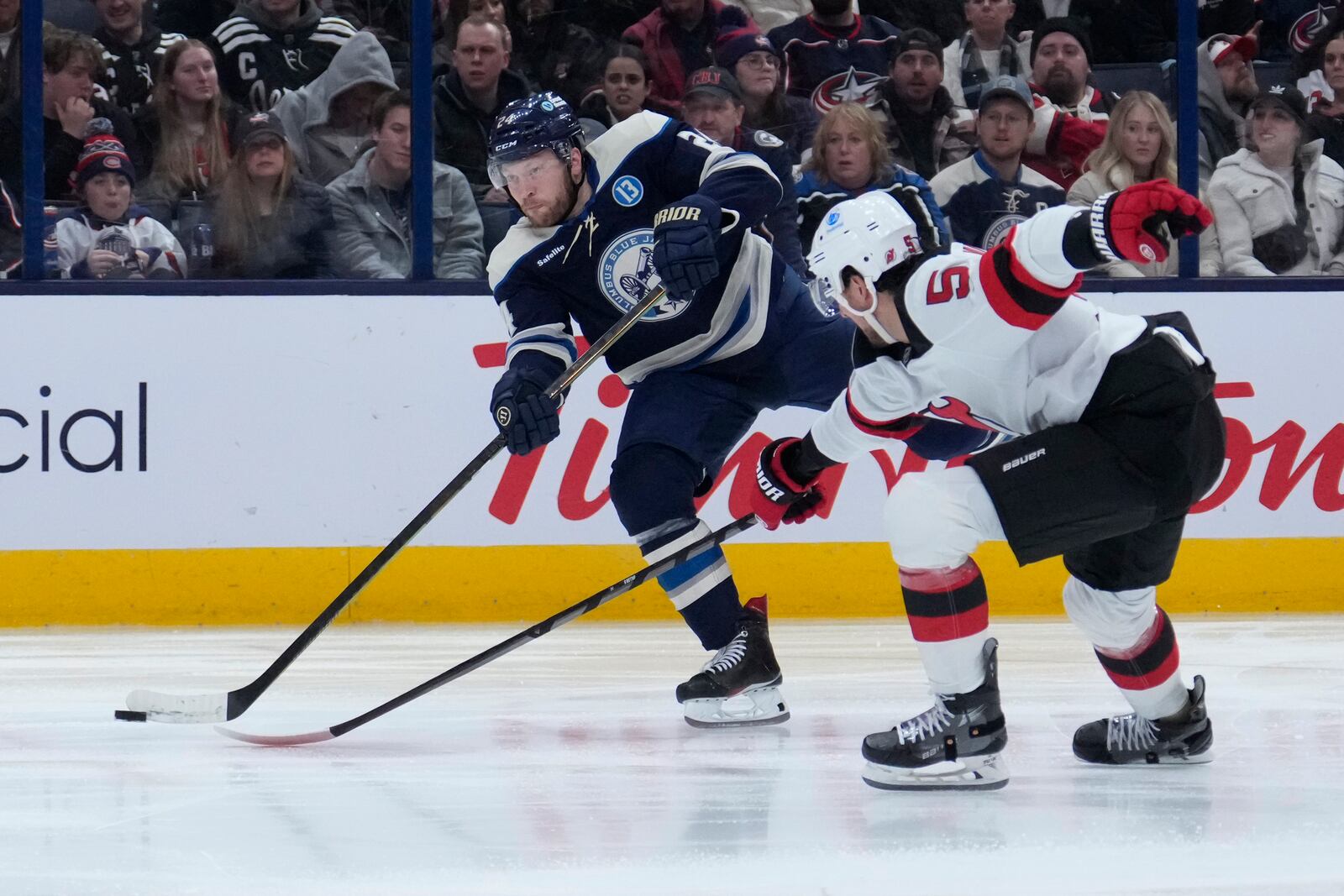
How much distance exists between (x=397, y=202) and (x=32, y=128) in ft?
3.14

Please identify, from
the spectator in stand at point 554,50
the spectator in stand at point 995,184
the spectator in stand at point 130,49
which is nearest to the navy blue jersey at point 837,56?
the spectator in stand at point 995,184

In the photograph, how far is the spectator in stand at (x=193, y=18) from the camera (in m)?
4.51

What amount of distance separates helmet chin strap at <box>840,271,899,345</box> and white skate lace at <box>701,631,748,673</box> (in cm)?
82

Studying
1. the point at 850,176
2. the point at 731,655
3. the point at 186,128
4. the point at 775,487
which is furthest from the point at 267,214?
the point at 775,487

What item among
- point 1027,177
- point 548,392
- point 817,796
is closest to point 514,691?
point 548,392

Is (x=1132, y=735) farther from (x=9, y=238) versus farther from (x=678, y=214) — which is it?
(x=9, y=238)

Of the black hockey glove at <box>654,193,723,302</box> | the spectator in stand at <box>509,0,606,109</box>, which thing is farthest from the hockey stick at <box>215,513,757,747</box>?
the spectator in stand at <box>509,0,606,109</box>

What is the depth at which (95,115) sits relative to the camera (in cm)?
443

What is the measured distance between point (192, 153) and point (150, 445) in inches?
31.6

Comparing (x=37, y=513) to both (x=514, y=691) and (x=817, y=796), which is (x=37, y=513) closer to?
(x=514, y=691)

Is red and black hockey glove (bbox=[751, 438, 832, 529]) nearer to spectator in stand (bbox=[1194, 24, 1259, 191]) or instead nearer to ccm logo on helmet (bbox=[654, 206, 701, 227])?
ccm logo on helmet (bbox=[654, 206, 701, 227])

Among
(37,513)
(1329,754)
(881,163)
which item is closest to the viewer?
(1329,754)

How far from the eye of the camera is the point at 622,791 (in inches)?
95.9

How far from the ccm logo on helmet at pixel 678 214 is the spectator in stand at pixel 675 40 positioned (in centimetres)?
185
